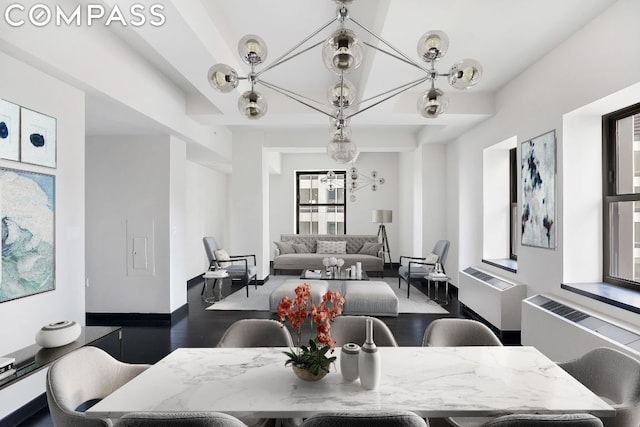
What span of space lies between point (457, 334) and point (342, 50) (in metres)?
1.76

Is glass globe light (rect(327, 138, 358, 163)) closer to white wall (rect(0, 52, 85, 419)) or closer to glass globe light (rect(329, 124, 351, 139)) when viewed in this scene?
glass globe light (rect(329, 124, 351, 139))

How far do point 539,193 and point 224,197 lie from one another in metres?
7.17

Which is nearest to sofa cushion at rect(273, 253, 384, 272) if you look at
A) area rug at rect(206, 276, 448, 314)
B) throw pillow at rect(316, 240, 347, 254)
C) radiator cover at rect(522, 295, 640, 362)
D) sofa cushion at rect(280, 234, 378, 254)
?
throw pillow at rect(316, 240, 347, 254)

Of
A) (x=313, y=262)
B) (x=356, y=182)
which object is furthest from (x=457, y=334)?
(x=356, y=182)

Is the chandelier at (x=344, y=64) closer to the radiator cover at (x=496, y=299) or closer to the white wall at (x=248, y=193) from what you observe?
the radiator cover at (x=496, y=299)

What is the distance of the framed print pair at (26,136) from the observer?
2.22 m

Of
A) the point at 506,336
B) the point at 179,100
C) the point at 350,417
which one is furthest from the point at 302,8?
the point at 506,336

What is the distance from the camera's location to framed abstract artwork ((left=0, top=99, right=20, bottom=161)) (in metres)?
2.20

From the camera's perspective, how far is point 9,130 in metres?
2.25

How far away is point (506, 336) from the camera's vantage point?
380 centimetres

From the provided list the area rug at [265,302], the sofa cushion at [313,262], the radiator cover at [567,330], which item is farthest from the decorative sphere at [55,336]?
the sofa cushion at [313,262]

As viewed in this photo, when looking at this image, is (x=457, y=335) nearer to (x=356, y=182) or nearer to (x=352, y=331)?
(x=352, y=331)

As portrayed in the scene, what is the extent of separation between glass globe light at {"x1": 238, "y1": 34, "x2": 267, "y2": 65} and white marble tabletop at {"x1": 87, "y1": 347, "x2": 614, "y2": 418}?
Answer: 5.22ft

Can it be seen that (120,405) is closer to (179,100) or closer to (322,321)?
(322,321)
